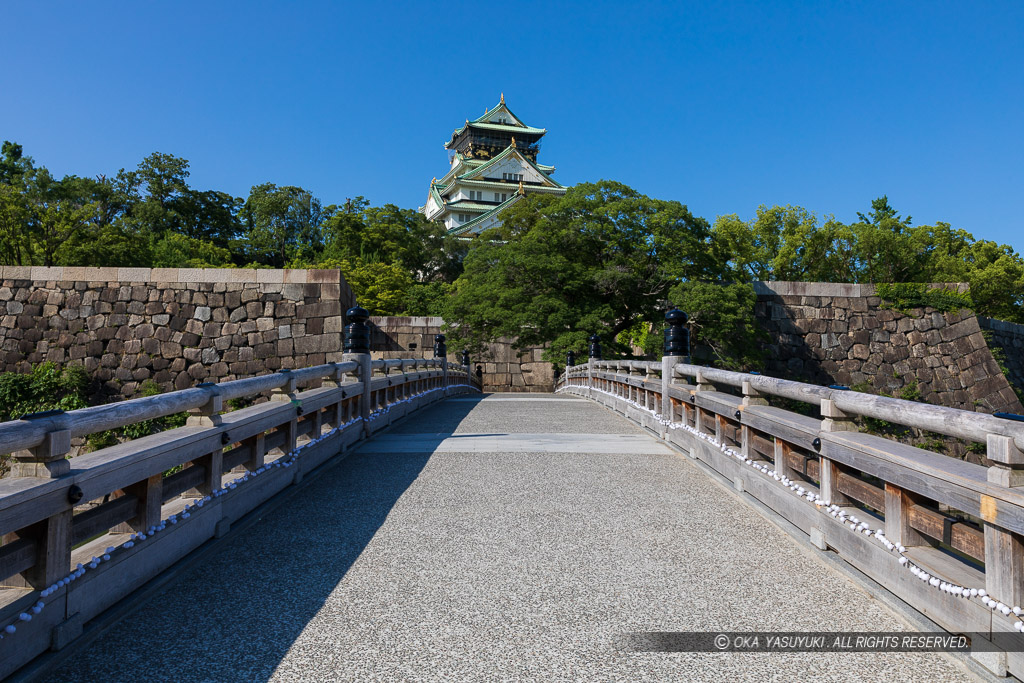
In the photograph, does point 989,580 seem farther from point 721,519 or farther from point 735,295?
point 735,295

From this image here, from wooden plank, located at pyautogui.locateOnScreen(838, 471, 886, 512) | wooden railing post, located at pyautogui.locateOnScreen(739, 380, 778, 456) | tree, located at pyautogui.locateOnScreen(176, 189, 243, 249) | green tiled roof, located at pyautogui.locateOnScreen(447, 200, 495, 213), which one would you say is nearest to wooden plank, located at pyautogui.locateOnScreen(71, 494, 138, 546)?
wooden plank, located at pyautogui.locateOnScreen(838, 471, 886, 512)

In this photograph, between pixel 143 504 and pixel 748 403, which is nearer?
pixel 143 504

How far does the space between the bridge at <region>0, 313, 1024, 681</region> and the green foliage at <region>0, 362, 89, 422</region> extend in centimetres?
1569

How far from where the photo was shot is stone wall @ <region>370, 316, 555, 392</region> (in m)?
26.7

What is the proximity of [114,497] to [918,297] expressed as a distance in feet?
104

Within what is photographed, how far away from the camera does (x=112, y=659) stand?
2191 mm

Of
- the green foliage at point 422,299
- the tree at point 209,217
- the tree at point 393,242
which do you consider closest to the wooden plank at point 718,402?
the green foliage at point 422,299

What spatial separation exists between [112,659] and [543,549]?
6.80ft

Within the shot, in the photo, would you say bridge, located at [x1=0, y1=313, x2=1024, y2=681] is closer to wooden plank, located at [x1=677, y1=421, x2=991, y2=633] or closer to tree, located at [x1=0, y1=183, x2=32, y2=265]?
wooden plank, located at [x1=677, y1=421, x2=991, y2=633]

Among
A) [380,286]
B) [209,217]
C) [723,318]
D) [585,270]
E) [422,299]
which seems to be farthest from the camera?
[209,217]

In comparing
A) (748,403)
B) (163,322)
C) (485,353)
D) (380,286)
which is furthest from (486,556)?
(380,286)

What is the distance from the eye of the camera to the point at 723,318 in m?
20.2

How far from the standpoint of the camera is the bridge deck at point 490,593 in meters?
2.19

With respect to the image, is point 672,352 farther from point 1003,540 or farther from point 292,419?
point 1003,540
